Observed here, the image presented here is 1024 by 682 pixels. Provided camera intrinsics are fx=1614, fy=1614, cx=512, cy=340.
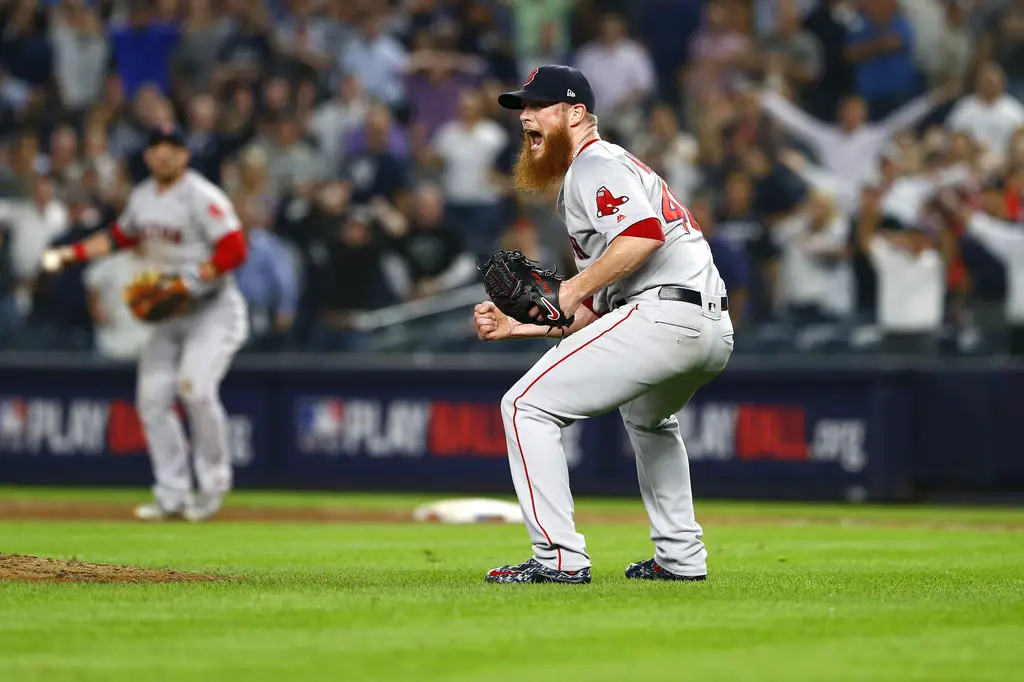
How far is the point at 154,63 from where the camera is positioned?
2000 centimetres

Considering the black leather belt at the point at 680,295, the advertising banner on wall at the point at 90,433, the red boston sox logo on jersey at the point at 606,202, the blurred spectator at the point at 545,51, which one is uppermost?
the blurred spectator at the point at 545,51

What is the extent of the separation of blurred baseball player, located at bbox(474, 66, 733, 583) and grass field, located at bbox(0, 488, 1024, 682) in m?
0.28

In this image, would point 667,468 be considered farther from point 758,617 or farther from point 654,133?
point 654,133

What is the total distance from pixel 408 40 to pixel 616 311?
1318 centimetres

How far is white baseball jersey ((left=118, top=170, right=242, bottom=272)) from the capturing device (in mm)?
11805

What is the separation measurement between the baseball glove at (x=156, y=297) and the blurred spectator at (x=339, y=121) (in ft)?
22.5

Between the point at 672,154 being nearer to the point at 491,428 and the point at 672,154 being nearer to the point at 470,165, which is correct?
the point at 470,165

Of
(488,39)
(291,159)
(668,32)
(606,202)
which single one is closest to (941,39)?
(668,32)

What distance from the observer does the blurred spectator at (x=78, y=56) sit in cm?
1997

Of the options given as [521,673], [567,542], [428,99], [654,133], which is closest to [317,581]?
[567,542]

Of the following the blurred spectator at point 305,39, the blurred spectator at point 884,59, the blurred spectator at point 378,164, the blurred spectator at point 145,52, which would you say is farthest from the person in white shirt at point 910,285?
the blurred spectator at point 145,52

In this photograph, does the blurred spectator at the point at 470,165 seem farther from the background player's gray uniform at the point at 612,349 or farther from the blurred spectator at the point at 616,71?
the background player's gray uniform at the point at 612,349

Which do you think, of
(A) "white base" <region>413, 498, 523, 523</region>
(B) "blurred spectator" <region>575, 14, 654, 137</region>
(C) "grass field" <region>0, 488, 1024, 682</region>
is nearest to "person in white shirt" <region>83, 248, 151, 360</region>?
(A) "white base" <region>413, 498, 523, 523</region>

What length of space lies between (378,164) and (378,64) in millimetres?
2215
